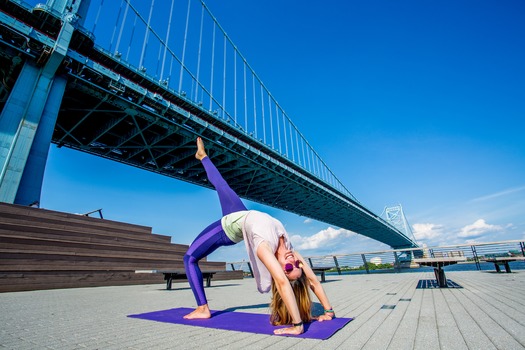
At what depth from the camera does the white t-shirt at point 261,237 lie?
6.67 ft

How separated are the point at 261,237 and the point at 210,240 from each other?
36.9 inches

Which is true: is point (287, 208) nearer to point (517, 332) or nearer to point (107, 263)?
point (107, 263)

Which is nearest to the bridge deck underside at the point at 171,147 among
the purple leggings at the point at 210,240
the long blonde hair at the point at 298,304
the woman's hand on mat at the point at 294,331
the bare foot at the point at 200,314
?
the purple leggings at the point at 210,240

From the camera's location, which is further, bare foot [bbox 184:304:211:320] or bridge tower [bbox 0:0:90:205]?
bridge tower [bbox 0:0:90:205]

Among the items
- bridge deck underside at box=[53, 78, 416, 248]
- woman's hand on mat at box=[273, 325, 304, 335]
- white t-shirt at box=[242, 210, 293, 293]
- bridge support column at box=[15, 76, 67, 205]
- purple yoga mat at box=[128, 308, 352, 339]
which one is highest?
bridge deck underside at box=[53, 78, 416, 248]

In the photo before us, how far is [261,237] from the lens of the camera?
6.60 feet

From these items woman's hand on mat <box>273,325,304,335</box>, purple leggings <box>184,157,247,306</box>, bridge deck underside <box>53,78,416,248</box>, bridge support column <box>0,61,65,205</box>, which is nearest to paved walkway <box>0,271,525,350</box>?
woman's hand on mat <box>273,325,304,335</box>

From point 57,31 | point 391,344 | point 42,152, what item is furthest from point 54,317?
point 57,31

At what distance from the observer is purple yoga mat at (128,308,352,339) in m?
1.94

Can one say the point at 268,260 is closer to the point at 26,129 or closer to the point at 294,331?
the point at 294,331

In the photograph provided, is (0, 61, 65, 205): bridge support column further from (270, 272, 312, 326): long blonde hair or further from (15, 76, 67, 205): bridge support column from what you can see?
(270, 272, 312, 326): long blonde hair

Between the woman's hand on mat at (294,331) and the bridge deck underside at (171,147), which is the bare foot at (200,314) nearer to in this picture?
the woman's hand on mat at (294,331)

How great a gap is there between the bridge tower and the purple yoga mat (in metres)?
9.70

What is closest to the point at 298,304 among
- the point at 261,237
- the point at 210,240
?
the point at 261,237
